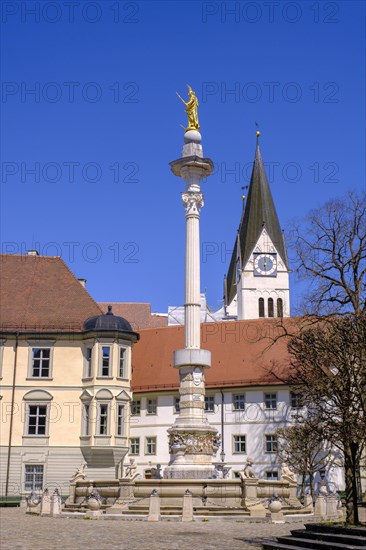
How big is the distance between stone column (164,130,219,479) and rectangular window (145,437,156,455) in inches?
701

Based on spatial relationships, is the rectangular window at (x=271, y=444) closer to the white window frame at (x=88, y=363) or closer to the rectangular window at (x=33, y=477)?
the white window frame at (x=88, y=363)

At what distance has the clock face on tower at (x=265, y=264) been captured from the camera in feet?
315

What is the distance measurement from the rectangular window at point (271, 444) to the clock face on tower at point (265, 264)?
49.5 meters

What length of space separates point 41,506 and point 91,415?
14720 mm

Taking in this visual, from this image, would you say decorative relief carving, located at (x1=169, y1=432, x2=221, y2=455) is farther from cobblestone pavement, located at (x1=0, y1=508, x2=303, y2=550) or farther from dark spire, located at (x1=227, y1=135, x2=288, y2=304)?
dark spire, located at (x1=227, y1=135, x2=288, y2=304)

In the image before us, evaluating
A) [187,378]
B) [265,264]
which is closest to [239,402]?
[187,378]

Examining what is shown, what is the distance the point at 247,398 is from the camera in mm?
48531

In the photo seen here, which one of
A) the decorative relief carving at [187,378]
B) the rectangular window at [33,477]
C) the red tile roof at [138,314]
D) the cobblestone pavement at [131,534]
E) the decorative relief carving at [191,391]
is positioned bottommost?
the cobblestone pavement at [131,534]

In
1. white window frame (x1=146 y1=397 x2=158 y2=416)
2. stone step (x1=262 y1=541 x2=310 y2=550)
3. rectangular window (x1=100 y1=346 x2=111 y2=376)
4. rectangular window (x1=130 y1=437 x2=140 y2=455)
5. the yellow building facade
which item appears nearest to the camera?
stone step (x1=262 y1=541 x2=310 y2=550)

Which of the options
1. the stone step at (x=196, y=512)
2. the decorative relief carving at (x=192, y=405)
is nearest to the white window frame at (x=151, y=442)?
the decorative relief carving at (x=192, y=405)

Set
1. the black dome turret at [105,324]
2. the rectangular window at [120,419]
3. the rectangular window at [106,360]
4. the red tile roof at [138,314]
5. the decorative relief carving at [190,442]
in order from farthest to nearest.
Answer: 1. the red tile roof at [138,314]
2. the black dome turret at [105,324]
3. the rectangular window at [106,360]
4. the rectangular window at [120,419]
5. the decorative relief carving at [190,442]

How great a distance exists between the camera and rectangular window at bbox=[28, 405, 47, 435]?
142 feet

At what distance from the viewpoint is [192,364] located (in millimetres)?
32406

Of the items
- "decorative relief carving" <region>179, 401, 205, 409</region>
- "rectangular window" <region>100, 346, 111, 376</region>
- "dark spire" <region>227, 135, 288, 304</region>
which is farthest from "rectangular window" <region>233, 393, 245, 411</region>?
"dark spire" <region>227, 135, 288, 304</region>
